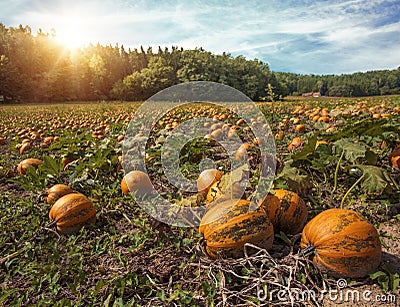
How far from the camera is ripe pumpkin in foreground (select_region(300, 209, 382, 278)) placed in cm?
194

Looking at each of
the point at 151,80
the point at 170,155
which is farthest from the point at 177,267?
the point at 151,80

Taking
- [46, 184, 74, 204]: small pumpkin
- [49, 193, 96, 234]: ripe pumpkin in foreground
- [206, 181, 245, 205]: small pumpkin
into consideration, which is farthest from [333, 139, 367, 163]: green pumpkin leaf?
[46, 184, 74, 204]: small pumpkin

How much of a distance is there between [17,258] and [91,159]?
5.20ft

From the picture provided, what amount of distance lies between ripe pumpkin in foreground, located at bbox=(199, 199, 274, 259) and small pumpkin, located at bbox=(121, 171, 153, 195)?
4.53 feet

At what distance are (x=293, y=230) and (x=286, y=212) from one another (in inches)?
7.1

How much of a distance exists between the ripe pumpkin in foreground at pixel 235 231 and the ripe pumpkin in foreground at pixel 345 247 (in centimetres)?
31

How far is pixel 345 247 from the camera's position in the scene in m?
1.96

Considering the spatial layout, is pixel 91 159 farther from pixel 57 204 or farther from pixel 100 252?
pixel 100 252

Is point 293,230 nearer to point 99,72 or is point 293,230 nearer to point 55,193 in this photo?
point 55,193

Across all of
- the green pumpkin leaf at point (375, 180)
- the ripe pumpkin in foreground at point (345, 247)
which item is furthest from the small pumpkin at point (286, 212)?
the green pumpkin leaf at point (375, 180)

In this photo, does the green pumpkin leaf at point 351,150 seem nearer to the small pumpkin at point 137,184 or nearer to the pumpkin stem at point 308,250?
the pumpkin stem at point 308,250

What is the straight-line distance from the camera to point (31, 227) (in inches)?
117

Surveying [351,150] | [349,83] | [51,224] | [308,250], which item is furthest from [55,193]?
[349,83]

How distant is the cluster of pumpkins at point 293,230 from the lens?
195 centimetres
